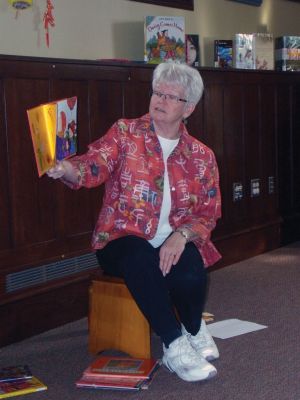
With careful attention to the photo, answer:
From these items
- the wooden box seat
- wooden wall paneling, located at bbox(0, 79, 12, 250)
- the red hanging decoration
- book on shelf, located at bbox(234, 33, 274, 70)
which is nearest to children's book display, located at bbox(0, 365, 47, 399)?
the wooden box seat

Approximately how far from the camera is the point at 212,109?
3998 mm

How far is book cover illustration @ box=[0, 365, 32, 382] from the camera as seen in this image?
2.34 metres

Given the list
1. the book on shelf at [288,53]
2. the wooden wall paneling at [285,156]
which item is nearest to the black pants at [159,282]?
the wooden wall paneling at [285,156]

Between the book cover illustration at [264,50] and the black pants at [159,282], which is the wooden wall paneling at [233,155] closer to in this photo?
the book cover illustration at [264,50]

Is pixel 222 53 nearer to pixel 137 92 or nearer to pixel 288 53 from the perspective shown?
pixel 288 53

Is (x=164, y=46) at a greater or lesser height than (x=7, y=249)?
greater

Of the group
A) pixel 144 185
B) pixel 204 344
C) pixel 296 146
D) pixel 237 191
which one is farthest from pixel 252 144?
pixel 204 344

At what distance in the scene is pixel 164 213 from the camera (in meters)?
2.58

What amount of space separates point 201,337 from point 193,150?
28.5 inches

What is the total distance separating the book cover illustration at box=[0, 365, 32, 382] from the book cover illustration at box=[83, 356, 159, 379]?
217 mm

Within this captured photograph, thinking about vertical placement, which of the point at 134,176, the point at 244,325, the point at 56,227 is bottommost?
the point at 244,325

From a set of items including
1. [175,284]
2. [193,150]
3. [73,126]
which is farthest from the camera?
[193,150]

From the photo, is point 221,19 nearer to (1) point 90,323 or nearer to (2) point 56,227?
(2) point 56,227

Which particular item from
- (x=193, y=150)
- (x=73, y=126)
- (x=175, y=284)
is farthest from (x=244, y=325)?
(x=73, y=126)
